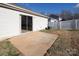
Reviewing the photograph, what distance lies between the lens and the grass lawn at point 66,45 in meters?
6.91

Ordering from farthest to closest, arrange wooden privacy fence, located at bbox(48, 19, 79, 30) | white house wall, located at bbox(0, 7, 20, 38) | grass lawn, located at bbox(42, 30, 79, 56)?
wooden privacy fence, located at bbox(48, 19, 79, 30)
white house wall, located at bbox(0, 7, 20, 38)
grass lawn, located at bbox(42, 30, 79, 56)

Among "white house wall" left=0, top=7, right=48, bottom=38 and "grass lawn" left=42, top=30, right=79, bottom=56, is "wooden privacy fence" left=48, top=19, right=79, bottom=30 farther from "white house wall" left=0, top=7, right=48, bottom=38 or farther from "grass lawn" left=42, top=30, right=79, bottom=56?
Answer: "white house wall" left=0, top=7, right=48, bottom=38

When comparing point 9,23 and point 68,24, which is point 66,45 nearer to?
point 9,23

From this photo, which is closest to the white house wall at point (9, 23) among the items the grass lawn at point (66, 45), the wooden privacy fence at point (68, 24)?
the grass lawn at point (66, 45)

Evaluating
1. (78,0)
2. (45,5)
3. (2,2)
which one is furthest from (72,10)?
(2,2)

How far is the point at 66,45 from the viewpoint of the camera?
28.3 feet

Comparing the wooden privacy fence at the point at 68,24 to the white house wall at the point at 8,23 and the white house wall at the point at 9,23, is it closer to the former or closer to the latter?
the white house wall at the point at 9,23

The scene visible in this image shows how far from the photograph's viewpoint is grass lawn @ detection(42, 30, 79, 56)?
6.91 m

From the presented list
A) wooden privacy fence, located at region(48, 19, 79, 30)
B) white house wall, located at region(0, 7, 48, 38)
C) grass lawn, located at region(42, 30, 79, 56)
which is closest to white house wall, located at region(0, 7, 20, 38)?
white house wall, located at region(0, 7, 48, 38)

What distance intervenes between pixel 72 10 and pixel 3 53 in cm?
660

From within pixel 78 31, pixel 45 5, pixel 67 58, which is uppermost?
pixel 45 5

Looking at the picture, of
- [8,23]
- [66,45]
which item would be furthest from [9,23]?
[66,45]

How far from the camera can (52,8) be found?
10969 millimetres

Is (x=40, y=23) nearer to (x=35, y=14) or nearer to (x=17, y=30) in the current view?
(x=35, y=14)
